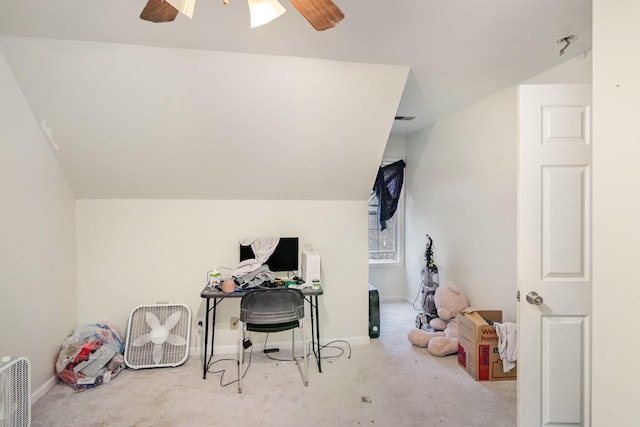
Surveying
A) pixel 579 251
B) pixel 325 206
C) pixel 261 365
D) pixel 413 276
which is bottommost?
pixel 261 365

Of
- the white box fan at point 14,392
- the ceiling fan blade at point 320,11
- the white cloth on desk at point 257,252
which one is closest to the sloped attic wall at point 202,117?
the white cloth on desk at point 257,252

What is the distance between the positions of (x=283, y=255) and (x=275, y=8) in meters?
2.29

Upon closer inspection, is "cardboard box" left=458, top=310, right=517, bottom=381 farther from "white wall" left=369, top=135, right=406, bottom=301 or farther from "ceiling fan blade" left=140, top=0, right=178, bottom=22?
"ceiling fan blade" left=140, top=0, right=178, bottom=22

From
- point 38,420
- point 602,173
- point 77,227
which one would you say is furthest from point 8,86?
point 602,173

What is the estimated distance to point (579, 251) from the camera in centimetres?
183

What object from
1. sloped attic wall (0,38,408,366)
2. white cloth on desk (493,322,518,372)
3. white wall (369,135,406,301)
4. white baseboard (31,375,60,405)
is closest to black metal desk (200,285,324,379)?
sloped attic wall (0,38,408,366)

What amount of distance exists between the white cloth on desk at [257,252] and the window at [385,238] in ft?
7.36

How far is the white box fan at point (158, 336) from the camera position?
2.91m

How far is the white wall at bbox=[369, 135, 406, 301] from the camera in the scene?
500 centimetres

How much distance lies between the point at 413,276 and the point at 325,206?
213 centimetres

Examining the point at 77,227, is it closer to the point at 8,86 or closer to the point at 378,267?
the point at 8,86

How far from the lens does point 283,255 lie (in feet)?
10.5

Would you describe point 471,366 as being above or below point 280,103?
below

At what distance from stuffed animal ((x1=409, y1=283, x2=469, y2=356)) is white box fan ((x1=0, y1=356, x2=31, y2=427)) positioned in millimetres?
3023
